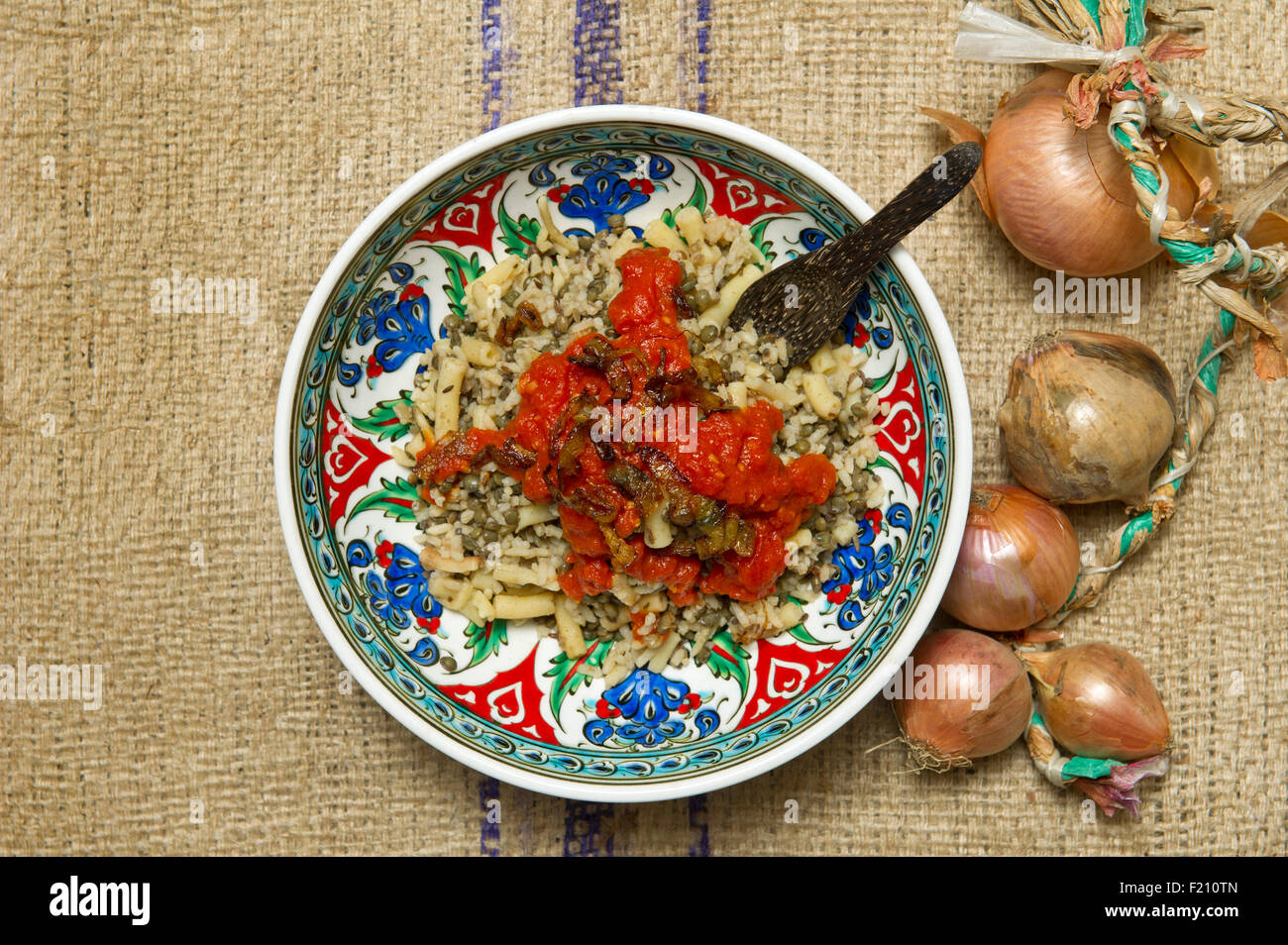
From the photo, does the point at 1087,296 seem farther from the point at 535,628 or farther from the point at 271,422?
the point at 271,422

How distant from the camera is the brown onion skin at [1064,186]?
250 centimetres

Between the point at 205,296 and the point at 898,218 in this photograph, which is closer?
the point at 898,218

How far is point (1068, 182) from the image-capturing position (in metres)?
2.50

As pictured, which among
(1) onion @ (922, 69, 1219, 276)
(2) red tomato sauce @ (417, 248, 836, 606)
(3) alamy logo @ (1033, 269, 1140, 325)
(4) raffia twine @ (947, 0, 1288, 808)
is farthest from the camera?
(3) alamy logo @ (1033, 269, 1140, 325)

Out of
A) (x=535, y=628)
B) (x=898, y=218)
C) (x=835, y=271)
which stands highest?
(x=898, y=218)

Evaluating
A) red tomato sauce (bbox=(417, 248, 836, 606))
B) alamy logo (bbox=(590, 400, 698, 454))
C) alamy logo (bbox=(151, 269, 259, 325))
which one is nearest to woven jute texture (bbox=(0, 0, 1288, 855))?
alamy logo (bbox=(151, 269, 259, 325))

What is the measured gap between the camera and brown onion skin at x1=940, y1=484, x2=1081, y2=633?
8.34 ft

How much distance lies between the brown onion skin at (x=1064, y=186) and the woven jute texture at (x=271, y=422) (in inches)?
6.5

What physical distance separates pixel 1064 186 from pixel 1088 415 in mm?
637

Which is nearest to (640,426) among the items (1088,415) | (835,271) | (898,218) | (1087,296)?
(835,271)

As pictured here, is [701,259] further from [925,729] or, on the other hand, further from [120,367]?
[120,367]

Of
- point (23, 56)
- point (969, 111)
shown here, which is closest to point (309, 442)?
point (23, 56)
